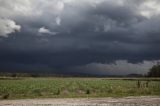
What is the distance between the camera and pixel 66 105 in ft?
83.8

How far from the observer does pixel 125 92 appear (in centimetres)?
4000

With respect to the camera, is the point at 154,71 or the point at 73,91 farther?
the point at 154,71

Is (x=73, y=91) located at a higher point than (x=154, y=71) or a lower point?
lower

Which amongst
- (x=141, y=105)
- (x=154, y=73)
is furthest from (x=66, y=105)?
(x=154, y=73)

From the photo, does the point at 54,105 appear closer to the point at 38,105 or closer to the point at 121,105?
the point at 38,105

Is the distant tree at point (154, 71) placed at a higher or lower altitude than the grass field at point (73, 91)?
higher

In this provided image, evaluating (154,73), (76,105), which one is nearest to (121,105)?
(76,105)

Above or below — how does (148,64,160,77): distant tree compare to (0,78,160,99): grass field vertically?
above

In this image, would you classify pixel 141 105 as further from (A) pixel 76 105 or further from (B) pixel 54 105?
(B) pixel 54 105

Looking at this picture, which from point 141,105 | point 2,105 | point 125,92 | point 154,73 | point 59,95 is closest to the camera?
point 141,105

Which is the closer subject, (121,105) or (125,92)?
(121,105)

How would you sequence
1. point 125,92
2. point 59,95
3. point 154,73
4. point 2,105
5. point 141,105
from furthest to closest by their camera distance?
point 154,73, point 125,92, point 59,95, point 2,105, point 141,105

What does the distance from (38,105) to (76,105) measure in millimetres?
3260

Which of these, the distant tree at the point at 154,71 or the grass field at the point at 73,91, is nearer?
the grass field at the point at 73,91
